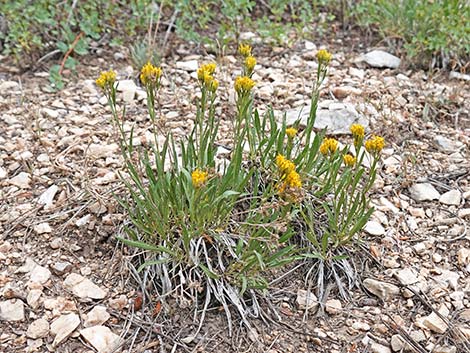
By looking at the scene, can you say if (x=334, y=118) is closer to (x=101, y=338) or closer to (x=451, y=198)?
(x=451, y=198)

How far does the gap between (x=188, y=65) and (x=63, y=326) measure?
85.4 inches

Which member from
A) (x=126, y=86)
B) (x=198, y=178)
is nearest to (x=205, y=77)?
(x=198, y=178)

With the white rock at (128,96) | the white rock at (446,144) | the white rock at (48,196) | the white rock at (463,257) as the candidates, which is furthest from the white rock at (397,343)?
the white rock at (128,96)

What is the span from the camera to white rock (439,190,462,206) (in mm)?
3021

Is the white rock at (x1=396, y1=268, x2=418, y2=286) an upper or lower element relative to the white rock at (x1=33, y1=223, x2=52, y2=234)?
lower

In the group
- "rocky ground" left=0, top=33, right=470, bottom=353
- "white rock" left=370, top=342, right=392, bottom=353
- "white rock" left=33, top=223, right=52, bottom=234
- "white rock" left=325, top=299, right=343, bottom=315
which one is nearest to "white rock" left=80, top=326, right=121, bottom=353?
"rocky ground" left=0, top=33, right=470, bottom=353

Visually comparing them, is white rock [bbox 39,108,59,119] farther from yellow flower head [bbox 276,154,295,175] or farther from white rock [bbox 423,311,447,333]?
white rock [bbox 423,311,447,333]

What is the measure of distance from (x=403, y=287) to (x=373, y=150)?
0.60 meters

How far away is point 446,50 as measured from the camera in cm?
405

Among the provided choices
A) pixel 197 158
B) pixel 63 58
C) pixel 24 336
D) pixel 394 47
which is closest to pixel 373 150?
pixel 197 158

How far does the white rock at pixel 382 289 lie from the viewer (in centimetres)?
253

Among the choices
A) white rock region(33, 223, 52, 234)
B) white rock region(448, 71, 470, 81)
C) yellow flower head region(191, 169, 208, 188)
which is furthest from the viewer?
white rock region(448, 71, 470, 81)

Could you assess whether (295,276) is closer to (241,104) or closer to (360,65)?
(241,104)

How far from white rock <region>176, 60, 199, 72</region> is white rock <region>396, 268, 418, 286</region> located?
200cm
